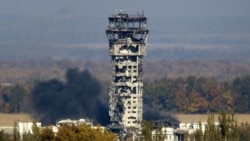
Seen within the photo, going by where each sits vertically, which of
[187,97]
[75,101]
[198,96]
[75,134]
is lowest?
[75,134]

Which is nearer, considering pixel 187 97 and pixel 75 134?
pixel 75 134

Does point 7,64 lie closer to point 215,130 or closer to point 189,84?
point 189,84

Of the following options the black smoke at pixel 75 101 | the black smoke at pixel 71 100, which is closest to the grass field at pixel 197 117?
the black smoke at pixel 75 101

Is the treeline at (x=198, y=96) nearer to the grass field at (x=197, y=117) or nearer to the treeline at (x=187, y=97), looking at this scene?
the treeline at (x=187, y=97)

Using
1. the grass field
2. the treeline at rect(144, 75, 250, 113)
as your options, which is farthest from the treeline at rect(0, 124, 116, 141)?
the treeline at rect(144, 75, 250, 113)

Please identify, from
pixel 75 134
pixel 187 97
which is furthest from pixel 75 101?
pixel 75 134

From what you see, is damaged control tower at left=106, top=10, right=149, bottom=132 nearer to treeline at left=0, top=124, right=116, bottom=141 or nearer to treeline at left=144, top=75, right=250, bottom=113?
treeline at left=0, top=124, right=116, bottom=141

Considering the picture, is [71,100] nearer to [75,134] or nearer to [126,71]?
[126,71]

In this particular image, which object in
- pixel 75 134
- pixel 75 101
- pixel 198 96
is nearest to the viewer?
pixel 75 134
